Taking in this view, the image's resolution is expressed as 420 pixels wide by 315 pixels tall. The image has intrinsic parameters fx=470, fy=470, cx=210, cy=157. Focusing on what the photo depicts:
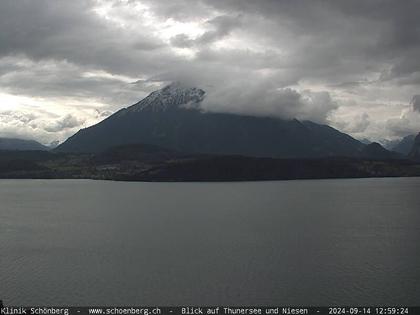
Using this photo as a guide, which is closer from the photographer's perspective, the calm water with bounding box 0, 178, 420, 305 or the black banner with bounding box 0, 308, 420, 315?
the black banner with bounding box 0, 308, 420, 315

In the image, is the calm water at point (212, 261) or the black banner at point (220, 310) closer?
the black banner at point (220, 310)

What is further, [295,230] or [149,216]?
[149,216]

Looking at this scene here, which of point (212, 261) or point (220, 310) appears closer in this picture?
point (220, 310)

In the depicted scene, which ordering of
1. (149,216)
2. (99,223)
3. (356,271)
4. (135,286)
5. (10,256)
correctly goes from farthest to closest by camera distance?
(149,216) < (99,223) < (10,256) < (356,271) < (135,286)

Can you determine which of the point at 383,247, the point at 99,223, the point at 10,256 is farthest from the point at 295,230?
the point at 10,256

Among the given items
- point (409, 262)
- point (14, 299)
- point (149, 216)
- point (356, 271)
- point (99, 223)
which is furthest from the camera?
Answer: point (149, 216)

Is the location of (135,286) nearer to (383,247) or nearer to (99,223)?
(383,247)

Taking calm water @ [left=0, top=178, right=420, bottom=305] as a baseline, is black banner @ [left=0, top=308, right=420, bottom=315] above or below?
below

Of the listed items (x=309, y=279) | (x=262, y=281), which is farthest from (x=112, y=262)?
(x=309, y=279)

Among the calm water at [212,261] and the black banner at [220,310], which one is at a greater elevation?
the calm water at [212,261]

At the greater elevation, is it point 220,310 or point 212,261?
point 212,261
